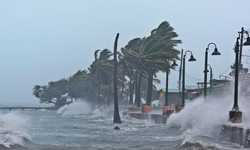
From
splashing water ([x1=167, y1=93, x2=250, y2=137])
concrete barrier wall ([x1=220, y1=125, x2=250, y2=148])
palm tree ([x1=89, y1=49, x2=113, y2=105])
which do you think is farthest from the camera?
palm tree ([x1=89, y1=49, x2=113, y2=105])

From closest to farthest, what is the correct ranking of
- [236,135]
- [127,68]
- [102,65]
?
[236,135]
[127,68]
[102,65]

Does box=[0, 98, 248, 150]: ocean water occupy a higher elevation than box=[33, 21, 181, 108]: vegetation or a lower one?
lower

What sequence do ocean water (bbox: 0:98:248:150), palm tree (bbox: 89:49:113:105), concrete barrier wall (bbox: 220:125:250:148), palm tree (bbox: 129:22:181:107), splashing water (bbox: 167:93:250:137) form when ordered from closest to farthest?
concrete barrier wall (bbox: 220:125:250:148)
ocean water (bbox: 0:98:248:150)
splashing water (bbox: 167:93:250:137)
palm tree (bbox: 129:22:181:107)
palm tree (bbox: 89:49:113:105)

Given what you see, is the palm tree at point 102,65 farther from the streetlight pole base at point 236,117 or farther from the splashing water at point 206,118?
the streetlight pole base at point 236,117

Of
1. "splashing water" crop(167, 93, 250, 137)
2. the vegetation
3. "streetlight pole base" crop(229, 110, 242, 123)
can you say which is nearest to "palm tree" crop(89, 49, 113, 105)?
the vegetation

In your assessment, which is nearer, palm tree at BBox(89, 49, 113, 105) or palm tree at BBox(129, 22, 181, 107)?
palm tree at BBox(129, 22, 181, 107)

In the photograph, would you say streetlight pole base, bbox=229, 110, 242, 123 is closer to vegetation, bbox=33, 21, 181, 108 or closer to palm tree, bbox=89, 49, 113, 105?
vegetation, bbox=33, 21, 181, 108

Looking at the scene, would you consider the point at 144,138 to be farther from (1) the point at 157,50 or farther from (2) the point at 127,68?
(2) the point at 127,68

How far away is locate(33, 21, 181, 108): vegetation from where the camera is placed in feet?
148

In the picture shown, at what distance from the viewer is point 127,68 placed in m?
56.3

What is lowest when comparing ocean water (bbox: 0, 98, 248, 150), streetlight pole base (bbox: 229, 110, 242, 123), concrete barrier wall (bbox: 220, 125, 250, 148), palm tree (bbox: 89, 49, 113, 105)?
ocean water (bbox: 0, 98, 248, 150)

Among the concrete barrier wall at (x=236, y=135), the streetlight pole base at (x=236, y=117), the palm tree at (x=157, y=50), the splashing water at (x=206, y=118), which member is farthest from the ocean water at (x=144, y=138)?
the palm tree at (x=157, y=50)

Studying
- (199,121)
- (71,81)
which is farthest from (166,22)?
(71,81)

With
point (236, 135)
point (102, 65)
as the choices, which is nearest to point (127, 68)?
point (102, 65)
